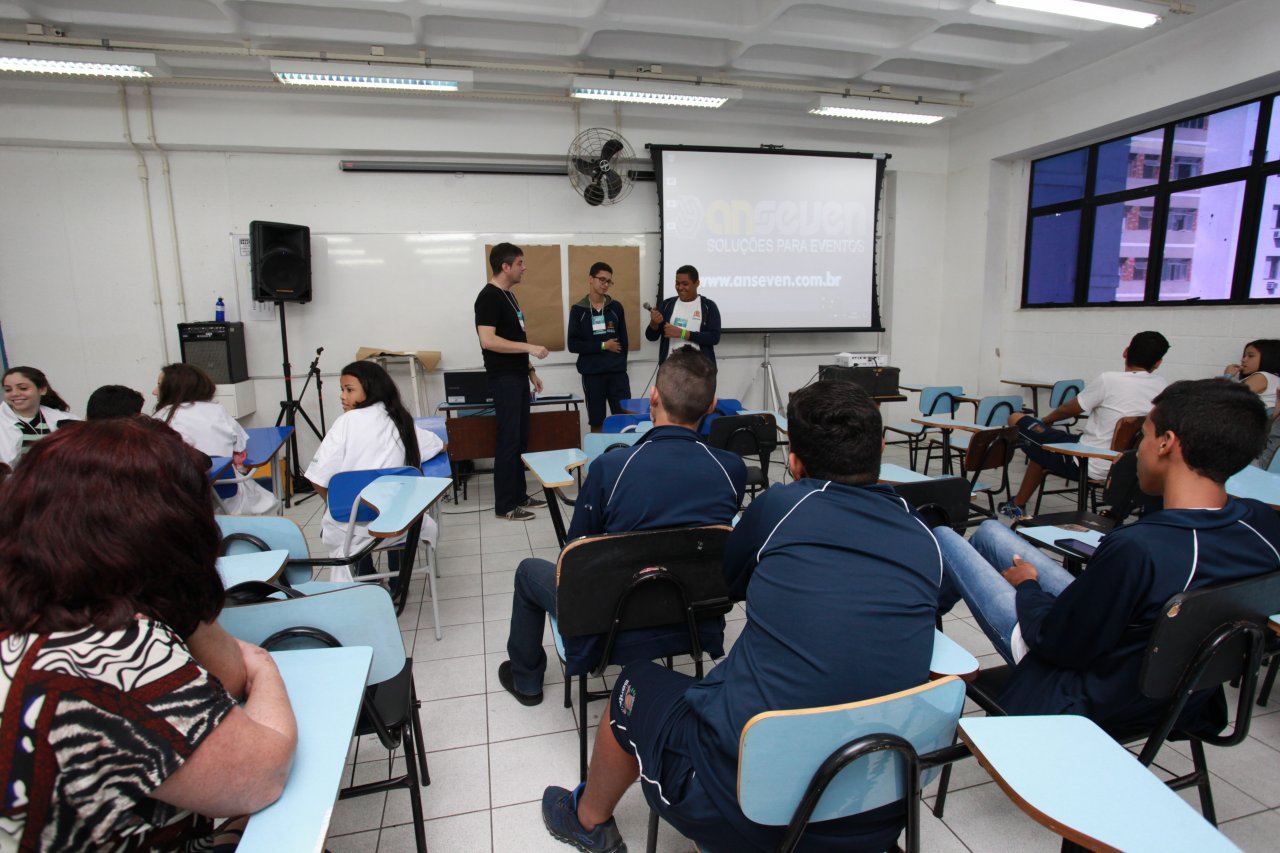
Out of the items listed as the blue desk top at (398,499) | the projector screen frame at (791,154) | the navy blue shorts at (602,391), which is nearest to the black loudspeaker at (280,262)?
the navy blue shorts at (602,391)

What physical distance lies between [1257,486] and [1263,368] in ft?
6.68

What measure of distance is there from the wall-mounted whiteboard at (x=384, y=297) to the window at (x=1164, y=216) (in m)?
3.94

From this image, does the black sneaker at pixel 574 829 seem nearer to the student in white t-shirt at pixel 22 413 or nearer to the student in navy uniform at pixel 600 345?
the student in white t-shirt at pixel 22 413

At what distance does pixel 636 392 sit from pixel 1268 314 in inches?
173

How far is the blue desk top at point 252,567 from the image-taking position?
154 centimetres

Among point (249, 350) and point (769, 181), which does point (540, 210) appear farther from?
point (249, 350)

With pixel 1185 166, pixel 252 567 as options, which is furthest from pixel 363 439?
pixel 1185 166

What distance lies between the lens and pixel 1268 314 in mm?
3949

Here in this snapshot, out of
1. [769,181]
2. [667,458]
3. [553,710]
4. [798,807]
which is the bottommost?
[553,710]

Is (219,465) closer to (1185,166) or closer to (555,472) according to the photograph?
(555,472)

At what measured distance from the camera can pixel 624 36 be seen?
15.2 ft

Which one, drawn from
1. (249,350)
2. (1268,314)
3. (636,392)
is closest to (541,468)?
(636,392)

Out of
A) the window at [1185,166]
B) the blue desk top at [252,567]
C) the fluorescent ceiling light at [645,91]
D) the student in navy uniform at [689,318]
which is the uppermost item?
the fluorescent ceiling light at [645,91]

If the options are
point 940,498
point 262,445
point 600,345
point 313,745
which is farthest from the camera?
point 600,345
